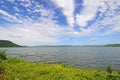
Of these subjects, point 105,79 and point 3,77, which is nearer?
point 3,77

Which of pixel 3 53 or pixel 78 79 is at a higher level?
pixel 3 53

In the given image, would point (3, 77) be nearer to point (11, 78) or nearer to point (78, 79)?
point (11, 78)

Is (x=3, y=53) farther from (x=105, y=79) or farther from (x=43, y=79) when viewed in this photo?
(x=105, y=79)

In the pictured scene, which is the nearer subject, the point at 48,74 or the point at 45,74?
the point at 48,74

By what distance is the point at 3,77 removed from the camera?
1161 centimetres

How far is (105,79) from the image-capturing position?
12.9 meters

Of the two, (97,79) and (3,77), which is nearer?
(3,77)

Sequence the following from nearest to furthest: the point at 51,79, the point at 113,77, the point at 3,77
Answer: the point at 3,77 < the point at 51,79 < the point at 113,77

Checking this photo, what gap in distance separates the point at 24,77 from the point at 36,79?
1.14 meters

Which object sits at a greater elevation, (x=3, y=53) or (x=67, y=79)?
(x=3, y=53)

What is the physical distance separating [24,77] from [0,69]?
7.87 feet

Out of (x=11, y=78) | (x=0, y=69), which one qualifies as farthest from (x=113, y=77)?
(x=0, y=69)

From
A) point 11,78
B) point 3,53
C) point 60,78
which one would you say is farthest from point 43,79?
point 3,53

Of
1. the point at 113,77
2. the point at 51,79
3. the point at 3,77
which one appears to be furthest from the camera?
the point at 113,77
